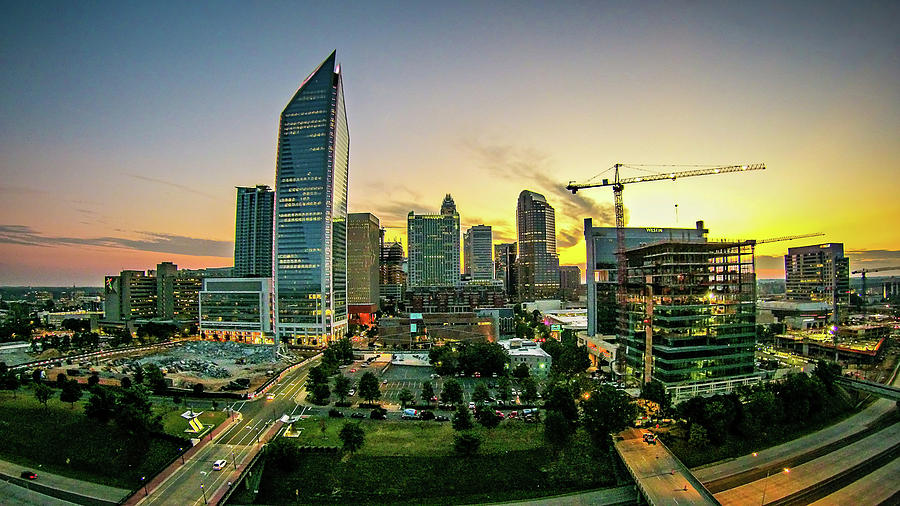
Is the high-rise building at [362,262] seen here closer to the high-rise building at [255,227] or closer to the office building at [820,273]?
the high-rise building at [255,227]

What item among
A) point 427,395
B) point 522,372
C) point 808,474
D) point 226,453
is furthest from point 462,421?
point 808,474

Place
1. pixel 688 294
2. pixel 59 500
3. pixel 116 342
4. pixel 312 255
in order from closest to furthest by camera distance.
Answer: pixel 59 500 → pixel 688 294 → pixel 116 342 → pixel 312 255

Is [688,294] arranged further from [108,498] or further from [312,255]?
[312,255]

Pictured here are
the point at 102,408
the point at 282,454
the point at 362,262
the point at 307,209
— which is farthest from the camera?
the point at 362,262

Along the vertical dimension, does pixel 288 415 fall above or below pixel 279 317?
below

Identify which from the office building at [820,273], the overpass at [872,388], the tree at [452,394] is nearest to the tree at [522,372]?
the tree at [452,394]

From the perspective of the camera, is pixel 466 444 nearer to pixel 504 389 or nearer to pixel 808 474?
pixel 504 389

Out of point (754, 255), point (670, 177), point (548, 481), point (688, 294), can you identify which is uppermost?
point (670, 177)

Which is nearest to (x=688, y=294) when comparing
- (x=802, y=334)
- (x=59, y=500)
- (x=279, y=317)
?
(x=802, y=334)
